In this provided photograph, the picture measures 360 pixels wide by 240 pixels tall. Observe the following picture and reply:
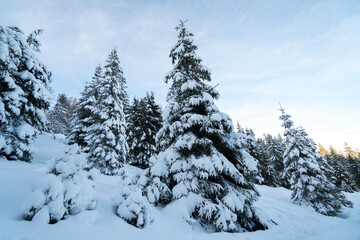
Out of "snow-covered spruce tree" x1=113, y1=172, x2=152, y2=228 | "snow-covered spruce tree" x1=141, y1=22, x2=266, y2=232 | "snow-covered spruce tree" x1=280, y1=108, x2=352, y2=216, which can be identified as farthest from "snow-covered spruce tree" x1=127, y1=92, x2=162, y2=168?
"snow-covered spruce tree" x1=280, y1=108, x2=352, y2=216

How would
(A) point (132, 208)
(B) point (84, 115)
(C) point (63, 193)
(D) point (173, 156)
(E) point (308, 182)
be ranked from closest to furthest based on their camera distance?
(C) point (63, 193) < (A) point (132, 208) < (D) point (173, 156) < (E) point (308, 182) < (B) point (84, 115)

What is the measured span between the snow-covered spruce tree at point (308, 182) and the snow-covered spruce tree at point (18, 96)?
21.6 m

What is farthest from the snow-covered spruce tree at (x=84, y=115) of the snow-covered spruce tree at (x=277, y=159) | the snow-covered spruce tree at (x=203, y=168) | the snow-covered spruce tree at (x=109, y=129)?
the snow-covered spruce tree at (x=277, y=159)

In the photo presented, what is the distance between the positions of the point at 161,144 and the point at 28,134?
670 cm

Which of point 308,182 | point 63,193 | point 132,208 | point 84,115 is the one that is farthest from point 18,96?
point 308,182

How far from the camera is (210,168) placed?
6027 millimetres

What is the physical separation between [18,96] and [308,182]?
23039mm

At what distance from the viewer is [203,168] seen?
19.7ft

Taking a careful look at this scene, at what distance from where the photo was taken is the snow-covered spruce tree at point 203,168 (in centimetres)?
597

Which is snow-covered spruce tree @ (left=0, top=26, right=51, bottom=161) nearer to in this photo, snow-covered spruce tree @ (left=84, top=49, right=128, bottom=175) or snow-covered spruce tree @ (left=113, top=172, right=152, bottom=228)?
snow-covered spruce tree @ (left=84, top=49, right=128, bottom=175)

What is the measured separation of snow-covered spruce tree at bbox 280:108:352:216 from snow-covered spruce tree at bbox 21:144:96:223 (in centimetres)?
1901

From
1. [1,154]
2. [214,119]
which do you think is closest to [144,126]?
[1,154]

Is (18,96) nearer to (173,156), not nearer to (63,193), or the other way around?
(63,193)

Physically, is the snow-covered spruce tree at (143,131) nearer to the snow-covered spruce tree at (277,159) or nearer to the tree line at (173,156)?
the tree line at (173,156)
